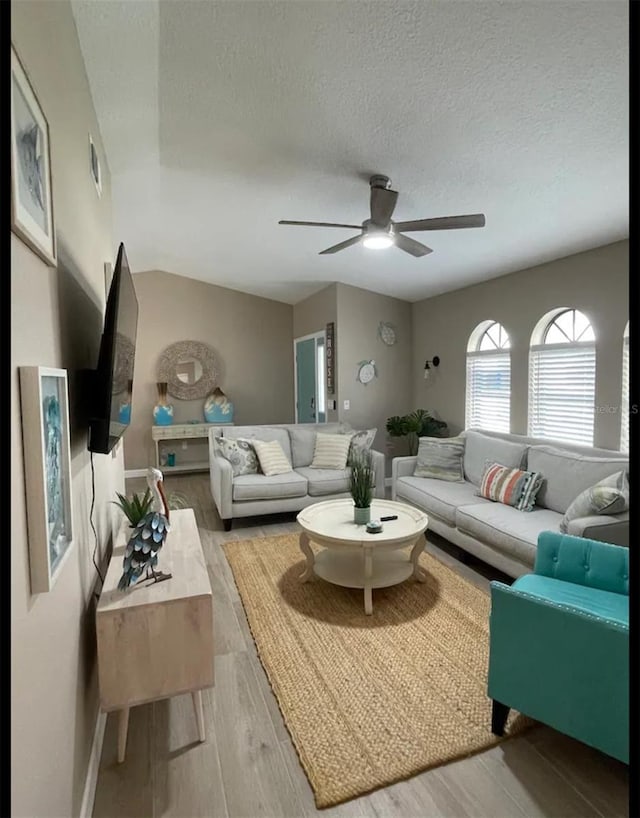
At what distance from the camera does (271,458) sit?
170 inches

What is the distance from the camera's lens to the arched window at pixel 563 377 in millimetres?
3537

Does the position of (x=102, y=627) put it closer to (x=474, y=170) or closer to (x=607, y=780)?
(x=607, y=780)

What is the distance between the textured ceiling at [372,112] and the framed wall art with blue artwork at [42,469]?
168 cm

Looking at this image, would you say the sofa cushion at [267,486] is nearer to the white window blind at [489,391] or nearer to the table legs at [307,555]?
the table legs at [307,555]

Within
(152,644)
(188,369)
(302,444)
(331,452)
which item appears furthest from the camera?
(188,369)

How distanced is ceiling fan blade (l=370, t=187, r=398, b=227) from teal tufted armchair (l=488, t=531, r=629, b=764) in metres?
2.16

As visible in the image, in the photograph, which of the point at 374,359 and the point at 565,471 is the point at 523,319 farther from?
the point at 374,359

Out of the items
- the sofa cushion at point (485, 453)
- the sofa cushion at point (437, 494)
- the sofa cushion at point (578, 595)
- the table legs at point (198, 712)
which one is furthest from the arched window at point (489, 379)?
the table legs at point (198, 712)

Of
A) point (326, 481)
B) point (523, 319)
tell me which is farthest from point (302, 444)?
point (523, 319)

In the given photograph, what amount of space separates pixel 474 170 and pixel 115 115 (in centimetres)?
209

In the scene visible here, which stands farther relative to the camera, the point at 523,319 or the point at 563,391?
the point at 523,319

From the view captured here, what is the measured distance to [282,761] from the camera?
162 cm

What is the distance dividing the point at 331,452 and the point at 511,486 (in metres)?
1.86
